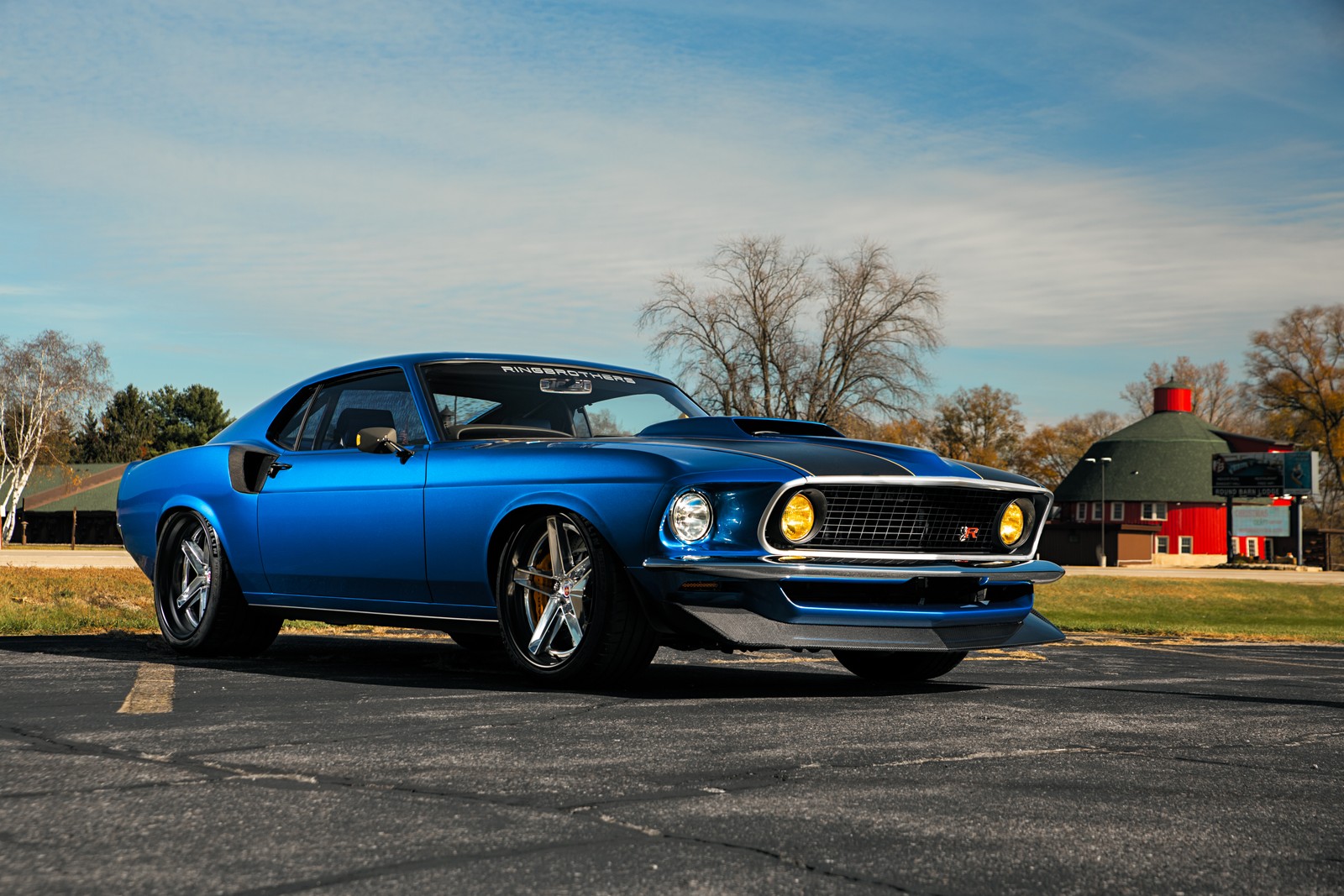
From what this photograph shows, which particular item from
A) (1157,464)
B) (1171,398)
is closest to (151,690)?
(1157,464)

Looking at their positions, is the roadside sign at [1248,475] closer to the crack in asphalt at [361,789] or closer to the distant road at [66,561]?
the distant road at [66,561]

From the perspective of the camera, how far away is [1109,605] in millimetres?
32188

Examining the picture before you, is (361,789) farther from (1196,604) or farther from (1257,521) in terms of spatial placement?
(1257,521)

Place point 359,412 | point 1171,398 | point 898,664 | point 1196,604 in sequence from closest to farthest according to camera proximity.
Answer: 1. point 898,664
2. point 359,412
3. point 1196,604
4. point 1171,398

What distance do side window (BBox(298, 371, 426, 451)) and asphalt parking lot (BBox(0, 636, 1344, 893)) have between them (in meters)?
1.35

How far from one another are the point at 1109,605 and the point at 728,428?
27.9m

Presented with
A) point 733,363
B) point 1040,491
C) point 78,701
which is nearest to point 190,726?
point 78,701

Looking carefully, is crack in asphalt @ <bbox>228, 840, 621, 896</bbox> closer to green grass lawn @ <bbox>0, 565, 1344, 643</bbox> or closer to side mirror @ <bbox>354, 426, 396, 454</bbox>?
side mirror @ <bbox>354, 426, 396, 454</bbox>

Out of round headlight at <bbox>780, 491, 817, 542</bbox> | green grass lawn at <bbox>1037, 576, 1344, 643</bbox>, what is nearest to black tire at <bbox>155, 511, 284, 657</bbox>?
round headlight at <bbox>780, 491, 817, 542</bbox>

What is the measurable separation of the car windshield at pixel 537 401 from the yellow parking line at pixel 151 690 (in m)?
1.70

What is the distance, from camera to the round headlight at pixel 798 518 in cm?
547

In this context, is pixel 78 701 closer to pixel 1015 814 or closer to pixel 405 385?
pixel 405 385

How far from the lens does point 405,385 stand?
693 centimetres

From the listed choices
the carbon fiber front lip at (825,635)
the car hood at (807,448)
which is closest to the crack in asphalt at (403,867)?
the carbon fiber front lip at (825,635)
